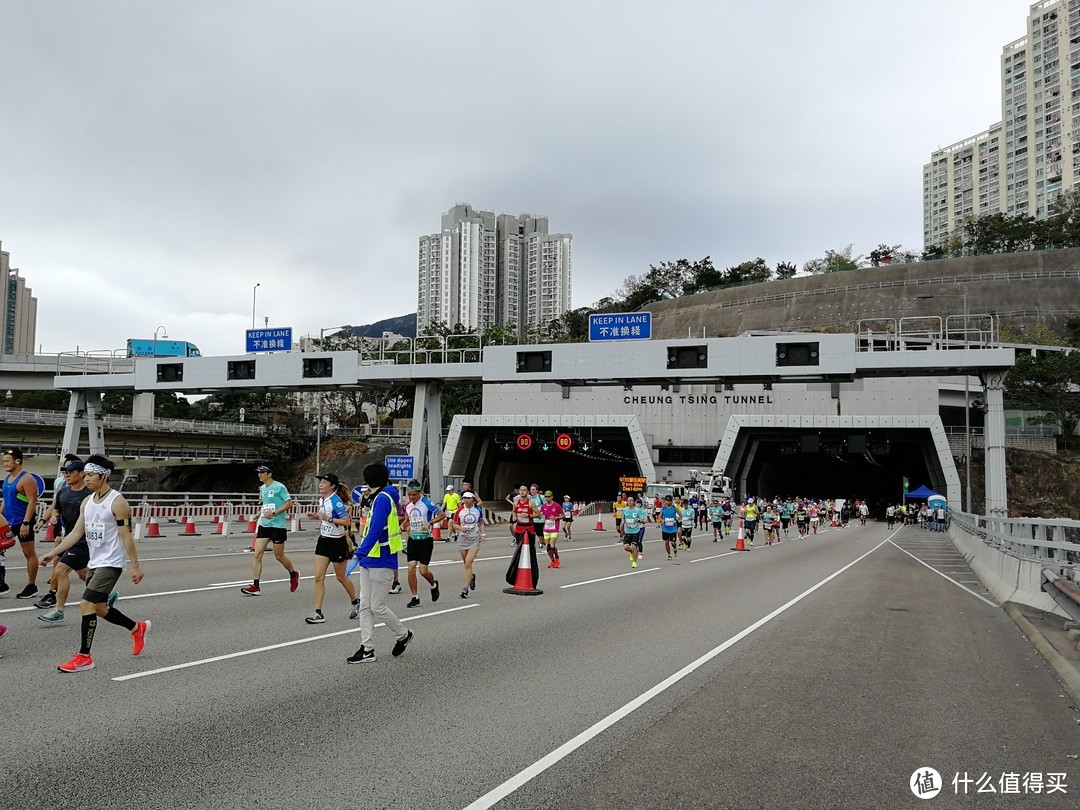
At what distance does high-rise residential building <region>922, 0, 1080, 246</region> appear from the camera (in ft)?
490

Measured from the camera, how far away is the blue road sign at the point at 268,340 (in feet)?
142

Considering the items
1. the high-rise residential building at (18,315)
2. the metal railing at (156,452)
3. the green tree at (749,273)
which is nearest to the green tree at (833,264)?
the green tree at (749,273)

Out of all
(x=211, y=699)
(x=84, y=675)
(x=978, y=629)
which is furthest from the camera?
(x=978, y=629)

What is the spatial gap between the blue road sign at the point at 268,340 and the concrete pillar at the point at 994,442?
105ft

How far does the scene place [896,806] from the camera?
4.71m

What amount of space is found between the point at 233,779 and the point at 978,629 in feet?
33.8

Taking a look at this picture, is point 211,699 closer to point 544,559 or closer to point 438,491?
point 544,559

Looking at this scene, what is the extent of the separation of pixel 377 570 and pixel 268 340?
38106mm

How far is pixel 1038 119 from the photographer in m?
159

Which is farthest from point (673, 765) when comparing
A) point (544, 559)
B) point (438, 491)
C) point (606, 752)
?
point (438, 491)

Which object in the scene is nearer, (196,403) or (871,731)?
(871,731)

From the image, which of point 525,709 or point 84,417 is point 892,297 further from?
point 525,709

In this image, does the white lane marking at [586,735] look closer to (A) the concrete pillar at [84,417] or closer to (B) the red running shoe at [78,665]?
(B) the red running shoe at [78,665]

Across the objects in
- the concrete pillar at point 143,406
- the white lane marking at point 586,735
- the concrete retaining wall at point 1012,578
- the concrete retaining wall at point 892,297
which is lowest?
the concrete retaining wall at point 1012,578
